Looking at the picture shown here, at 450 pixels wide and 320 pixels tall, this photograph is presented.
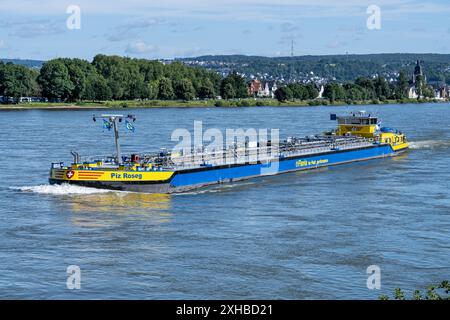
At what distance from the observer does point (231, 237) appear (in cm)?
2691

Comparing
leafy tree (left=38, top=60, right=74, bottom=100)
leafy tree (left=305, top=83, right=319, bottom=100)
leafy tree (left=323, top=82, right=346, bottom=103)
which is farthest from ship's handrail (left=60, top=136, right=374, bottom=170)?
leafy tree (left=305, top=83, right=319, bottom=100)

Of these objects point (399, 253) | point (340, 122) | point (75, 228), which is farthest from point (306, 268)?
point (340, 122)

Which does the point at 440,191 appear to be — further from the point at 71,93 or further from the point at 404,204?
the point at 71,93

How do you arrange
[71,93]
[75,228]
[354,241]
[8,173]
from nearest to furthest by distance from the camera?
[354,241]
[75,228]
[8,173]
[71,93]

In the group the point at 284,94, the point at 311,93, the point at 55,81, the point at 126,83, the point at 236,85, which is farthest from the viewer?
the point at 311,93

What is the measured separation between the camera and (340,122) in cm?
6366

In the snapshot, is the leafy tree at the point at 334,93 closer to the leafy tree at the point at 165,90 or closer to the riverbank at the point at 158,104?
the riverbank at the point at 158,104

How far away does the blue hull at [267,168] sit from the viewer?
127 ft

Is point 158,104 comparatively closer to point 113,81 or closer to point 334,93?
point 113,81

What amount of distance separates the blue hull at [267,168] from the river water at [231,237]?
0.80 metres

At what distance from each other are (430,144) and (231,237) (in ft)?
151

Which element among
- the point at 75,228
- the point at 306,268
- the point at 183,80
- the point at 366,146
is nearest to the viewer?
the point at 306,268

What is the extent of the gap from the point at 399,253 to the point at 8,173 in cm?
2529

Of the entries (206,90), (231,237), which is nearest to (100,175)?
(231,237)
